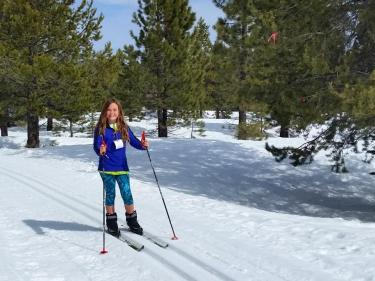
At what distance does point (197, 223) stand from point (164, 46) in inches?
713

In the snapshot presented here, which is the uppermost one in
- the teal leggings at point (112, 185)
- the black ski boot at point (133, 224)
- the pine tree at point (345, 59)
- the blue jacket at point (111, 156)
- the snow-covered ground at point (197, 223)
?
the pine tree at point (345, 59)

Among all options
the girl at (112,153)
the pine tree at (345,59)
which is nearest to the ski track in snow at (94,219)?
the girl at (112,153)

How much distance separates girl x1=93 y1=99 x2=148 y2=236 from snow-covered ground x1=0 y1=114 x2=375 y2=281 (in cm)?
41

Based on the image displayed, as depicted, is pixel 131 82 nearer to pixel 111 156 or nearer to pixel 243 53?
pixel 243 53

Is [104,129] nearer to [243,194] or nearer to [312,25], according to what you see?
[312,25]

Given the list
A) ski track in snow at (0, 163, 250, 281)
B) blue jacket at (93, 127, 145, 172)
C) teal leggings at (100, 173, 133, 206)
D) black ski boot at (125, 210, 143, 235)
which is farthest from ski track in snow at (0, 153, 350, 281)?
blue jacket at (93, 127, 145, 172)

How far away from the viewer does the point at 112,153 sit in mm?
6375

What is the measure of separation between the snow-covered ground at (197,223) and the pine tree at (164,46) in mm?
9890

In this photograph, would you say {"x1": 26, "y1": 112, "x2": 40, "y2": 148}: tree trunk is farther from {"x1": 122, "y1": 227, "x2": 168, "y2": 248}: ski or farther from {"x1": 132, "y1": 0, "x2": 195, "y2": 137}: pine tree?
{"x1": 122, "y1": 227, "x2": 168, "y2": 248}: ski

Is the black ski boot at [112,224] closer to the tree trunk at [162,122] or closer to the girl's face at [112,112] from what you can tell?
the girl's face at [112,112]

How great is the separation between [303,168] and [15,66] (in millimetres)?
12032

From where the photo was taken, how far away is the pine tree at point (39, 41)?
18.4 meters

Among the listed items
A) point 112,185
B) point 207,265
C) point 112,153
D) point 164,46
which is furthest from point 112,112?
point 164,46

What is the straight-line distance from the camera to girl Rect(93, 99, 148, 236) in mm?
6340
